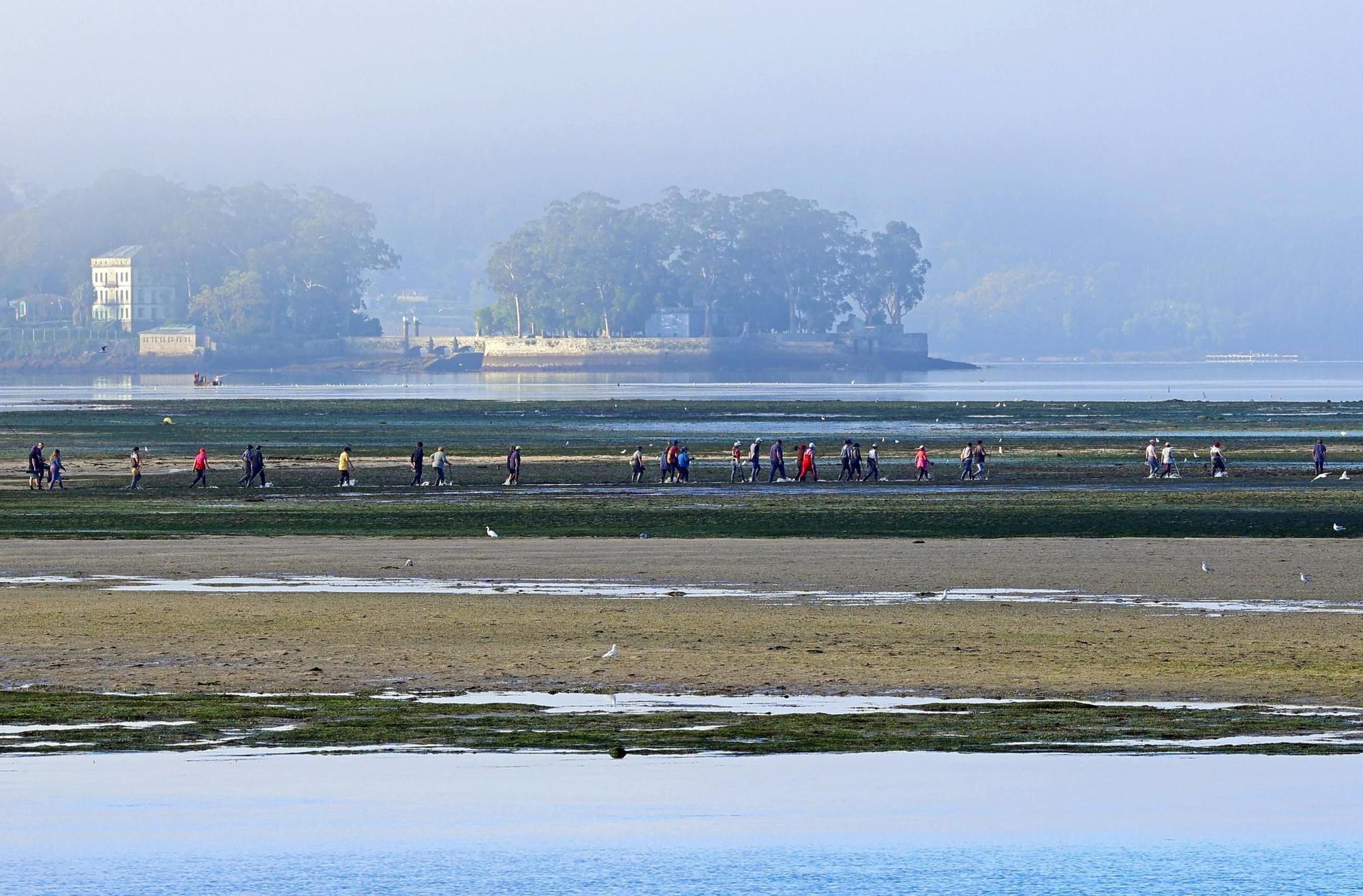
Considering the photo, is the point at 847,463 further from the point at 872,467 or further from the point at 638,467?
the point at 638,467

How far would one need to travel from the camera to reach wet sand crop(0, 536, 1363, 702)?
19656mm

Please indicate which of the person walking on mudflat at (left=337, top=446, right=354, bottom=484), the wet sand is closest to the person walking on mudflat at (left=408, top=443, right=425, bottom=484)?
the person walking on mudflat at (left=337, top=446, right=354, bottom=484)

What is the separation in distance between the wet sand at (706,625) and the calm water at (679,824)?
410cm

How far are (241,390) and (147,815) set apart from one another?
142 meters

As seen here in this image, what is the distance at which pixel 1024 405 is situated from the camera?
10762 centimetres

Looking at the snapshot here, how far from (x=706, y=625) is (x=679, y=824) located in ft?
35.2

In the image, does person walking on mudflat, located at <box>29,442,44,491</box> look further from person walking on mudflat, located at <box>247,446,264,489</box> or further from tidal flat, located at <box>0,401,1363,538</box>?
person walking on mudflat, located at <box>247,446,264,489</box>

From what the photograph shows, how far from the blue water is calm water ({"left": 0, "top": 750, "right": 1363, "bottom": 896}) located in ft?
0.07

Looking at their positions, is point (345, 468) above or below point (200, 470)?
above

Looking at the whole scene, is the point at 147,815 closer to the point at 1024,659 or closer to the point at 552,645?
the point at 552,645

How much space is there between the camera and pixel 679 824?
1326cm

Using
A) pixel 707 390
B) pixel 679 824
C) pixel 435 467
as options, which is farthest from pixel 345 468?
pixel 707 390

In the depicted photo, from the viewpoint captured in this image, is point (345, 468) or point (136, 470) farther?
point (345, 468)

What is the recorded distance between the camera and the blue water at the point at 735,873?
38.4 feet
